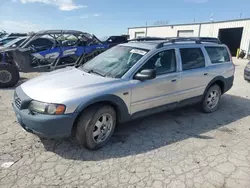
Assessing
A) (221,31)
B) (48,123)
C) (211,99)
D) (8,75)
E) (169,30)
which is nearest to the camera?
(48,123)

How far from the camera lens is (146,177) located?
2773 millimetres

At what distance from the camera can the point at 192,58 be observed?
4.57 meters

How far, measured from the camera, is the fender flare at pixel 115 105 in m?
3.01

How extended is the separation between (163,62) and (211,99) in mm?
1949

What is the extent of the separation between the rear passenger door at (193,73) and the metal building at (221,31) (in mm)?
19273

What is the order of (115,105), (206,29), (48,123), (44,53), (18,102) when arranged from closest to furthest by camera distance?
(48,123), (18,102), (115,105), (44,53), (206,29)

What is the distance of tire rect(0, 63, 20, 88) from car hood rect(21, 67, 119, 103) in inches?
163

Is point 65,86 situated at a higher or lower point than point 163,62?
lower

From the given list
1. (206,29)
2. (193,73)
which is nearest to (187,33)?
(206,29)

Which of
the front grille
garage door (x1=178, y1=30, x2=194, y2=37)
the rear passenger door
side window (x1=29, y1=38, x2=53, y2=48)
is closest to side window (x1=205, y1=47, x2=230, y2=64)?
the rear passenger door

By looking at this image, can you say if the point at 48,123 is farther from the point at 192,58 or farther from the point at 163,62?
the point at 192,58

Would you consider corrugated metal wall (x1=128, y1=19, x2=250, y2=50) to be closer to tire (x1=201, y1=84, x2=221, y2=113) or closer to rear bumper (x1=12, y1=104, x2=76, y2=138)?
tire (x1=201, y1=84, x2=221, y2=113)

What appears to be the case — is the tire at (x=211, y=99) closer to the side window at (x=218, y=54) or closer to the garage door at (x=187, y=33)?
the side window at (x=218, y=54)

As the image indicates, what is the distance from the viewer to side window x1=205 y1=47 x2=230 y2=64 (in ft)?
16.4
